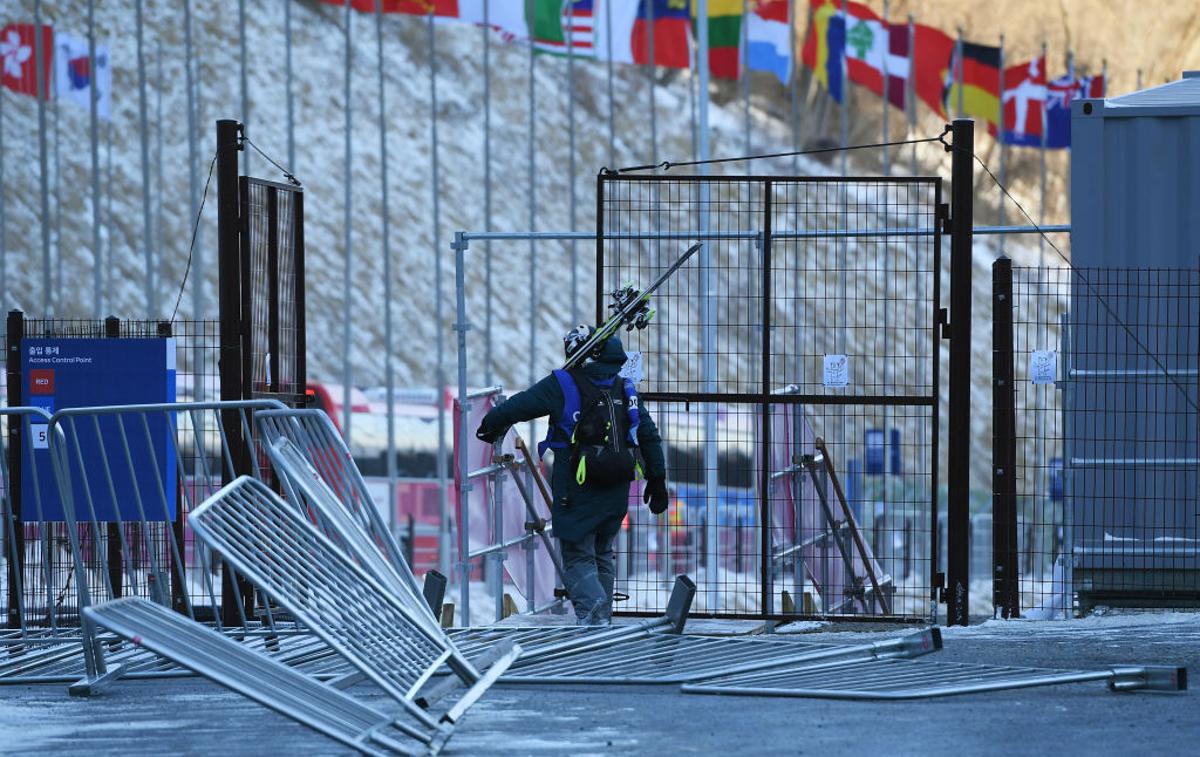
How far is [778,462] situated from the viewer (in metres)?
12.1

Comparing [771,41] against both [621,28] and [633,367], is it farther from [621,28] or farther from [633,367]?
[633,367]

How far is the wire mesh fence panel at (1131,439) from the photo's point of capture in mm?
10820

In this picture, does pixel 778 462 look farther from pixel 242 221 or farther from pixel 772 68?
pixel 772 68

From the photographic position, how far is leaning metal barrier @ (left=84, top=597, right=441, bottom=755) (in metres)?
6.21

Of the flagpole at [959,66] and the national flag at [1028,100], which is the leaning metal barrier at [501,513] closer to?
the flagpole at [959,66]

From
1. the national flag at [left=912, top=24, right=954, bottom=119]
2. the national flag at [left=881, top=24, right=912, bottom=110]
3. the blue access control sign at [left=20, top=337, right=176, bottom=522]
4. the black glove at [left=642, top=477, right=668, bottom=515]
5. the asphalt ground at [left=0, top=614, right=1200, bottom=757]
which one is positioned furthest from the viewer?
the national flag at [left=912, top=24, right=954, bottom=119]

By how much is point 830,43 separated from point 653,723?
88.7 ft

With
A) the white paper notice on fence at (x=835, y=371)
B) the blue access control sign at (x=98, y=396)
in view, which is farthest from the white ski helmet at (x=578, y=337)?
the blue access control sign at (x=98, y=396)

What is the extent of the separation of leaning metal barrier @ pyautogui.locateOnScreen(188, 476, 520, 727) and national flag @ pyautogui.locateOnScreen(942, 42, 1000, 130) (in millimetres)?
28215

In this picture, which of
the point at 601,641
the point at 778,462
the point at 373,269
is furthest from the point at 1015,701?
the point at 373,269

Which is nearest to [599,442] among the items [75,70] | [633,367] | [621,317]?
→ [621,317]

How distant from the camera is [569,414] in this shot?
997 cm

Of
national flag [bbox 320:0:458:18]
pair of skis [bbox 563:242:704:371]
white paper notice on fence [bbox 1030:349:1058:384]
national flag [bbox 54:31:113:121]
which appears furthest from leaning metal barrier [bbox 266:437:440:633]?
national flag [bbox 54:31:113:121]

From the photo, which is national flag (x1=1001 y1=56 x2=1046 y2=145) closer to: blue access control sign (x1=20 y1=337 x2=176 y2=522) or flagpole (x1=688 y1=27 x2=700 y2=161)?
flagpole (x1=688 y1=27 x2=700 y2=161)
